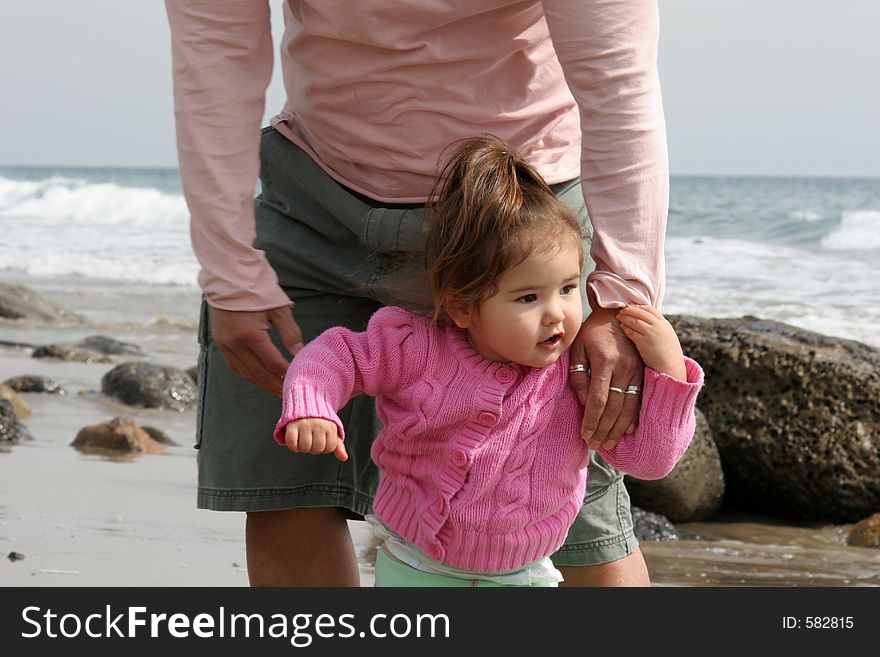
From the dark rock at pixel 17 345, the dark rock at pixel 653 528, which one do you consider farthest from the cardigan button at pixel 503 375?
the dark rock at pixel 17 345

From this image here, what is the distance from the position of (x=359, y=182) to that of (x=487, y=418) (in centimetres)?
58

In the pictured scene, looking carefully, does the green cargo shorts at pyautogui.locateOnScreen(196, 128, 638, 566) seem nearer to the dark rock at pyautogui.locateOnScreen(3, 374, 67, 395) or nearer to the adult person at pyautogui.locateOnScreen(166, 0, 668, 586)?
the adult person at pyautogui.locateOnScreen(166, 0, 668, 586)

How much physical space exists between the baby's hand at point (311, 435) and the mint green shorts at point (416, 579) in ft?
1.28

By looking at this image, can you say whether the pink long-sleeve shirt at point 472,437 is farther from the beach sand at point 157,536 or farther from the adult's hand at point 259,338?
the beach sand at point 157,536

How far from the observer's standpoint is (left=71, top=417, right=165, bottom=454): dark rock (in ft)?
19.3

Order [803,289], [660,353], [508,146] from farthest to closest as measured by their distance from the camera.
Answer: [803,289] → [508,146] → [660,353]

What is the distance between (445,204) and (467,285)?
0.51ft

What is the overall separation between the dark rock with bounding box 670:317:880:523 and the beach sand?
5.7 inches

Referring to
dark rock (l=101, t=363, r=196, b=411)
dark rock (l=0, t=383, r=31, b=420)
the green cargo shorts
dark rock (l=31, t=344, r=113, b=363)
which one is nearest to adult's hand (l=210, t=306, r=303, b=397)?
the green cargo shorts

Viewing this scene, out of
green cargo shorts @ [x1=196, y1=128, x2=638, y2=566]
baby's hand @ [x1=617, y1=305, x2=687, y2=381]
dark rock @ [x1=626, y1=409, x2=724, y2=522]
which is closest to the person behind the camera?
baby's hand @ [x1=617, y1=305, x2=687, y2=381]

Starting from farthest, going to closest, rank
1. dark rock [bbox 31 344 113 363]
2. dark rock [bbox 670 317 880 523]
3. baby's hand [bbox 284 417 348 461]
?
dark rock [bbox 31 344 113 363], dark rock [bbox 670 317 880 523], baby's hand [bbox 284 417 348 461]

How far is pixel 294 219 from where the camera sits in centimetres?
250
